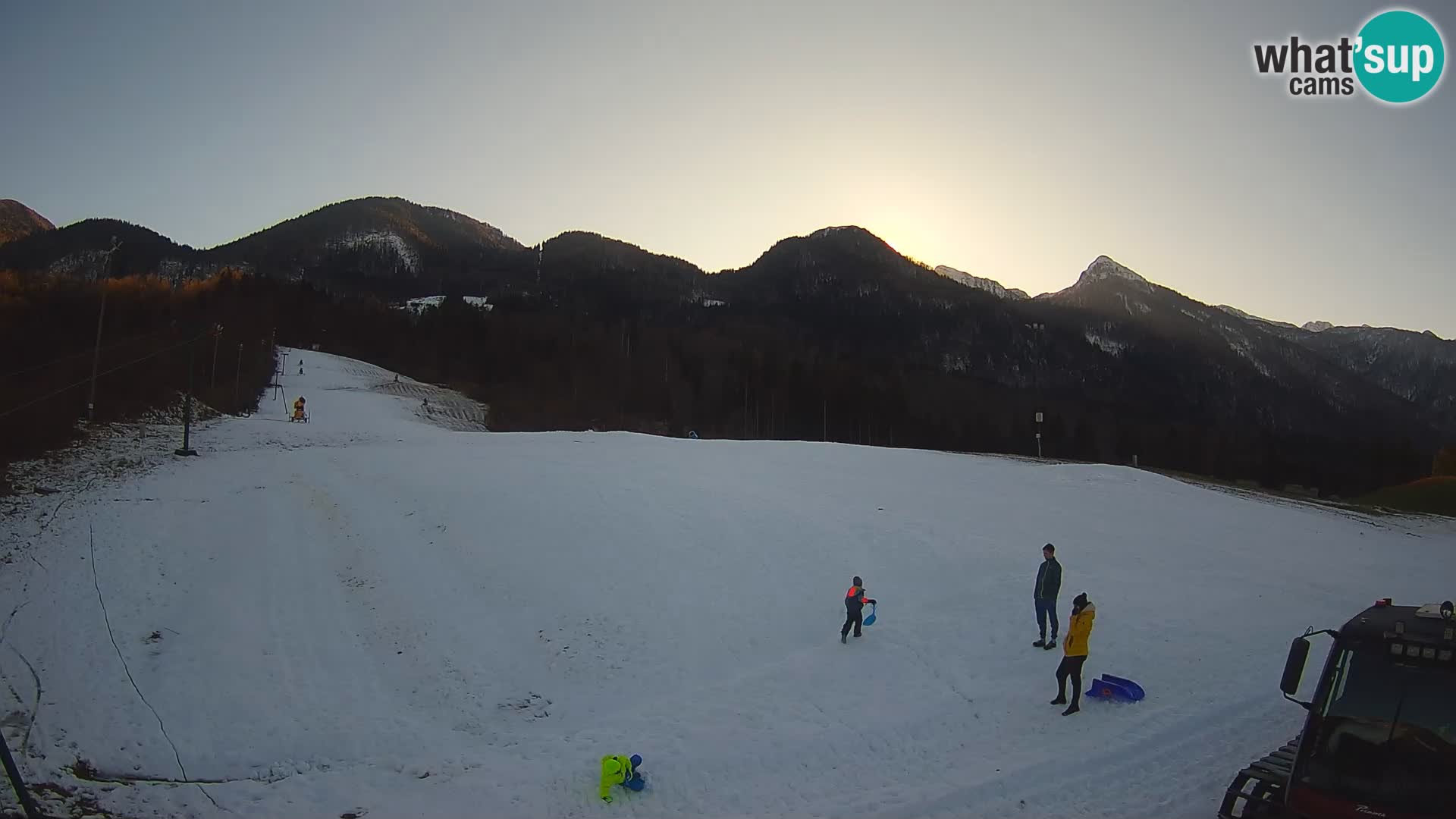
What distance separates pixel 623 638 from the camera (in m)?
14.8

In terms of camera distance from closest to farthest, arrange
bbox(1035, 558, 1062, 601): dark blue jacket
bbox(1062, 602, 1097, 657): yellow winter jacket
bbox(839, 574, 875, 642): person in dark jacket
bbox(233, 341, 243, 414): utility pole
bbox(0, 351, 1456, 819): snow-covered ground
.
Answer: bbox(0, 351, 1456, 819): snow-covered ground < bbox(1062, 602, 1097, 657): yellow winter jacket < bbox(1035, 558, 1062, 601): dark blue jacket < bbox(839, 574, 875, 642): person in dark jacket < bbox(233, 341, 243, 414): utility pole

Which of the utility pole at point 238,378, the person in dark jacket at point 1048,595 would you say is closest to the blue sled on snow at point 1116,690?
the person in dark jacket at point 1048,595

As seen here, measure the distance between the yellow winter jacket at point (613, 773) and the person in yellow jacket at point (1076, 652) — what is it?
676 centimetres

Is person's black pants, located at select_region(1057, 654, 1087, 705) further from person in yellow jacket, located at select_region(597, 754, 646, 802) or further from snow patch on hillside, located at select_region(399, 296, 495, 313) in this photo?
snow patch on hillside, located at select_region(399, 296, 495, 313)

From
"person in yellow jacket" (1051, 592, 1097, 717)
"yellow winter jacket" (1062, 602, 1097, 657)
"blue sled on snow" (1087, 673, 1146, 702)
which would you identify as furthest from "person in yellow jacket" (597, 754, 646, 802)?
"blue sled on snow" (1087, 673, 1146, 702)

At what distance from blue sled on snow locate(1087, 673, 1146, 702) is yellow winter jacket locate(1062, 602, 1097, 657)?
108cm

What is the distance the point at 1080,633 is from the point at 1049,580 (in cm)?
278

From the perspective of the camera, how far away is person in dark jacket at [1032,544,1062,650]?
13.6m

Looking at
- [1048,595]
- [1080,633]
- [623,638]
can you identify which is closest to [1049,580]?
[1048,595]

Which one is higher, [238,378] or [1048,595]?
[238,378]

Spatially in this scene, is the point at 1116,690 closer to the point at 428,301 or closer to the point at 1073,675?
the point at 1073,675

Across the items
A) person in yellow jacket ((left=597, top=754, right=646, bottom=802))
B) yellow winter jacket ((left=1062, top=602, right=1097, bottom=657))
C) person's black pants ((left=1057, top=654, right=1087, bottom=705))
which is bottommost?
person in yellow jacket ((left=597, top=754, right=646, bottom=802))

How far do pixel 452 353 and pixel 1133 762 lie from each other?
99.4m

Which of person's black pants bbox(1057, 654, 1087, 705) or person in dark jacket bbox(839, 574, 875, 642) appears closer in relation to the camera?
person's black pants bbox(1057, 654, 1087, 705)
